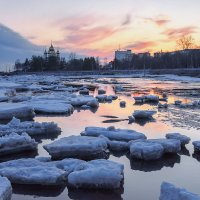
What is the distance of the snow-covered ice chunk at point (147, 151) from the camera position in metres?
8.00

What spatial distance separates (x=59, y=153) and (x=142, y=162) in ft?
5.86

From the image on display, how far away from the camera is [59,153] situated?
26.7 feet

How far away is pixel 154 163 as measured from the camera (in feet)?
26.1

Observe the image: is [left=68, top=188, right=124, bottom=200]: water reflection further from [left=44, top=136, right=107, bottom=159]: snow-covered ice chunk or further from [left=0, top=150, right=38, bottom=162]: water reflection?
[left=0, top=150, right=38, bottom=162]: water reflection

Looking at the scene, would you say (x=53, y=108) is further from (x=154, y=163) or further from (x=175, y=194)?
(x=175, y=194)

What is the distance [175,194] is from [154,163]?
3038 millimetres

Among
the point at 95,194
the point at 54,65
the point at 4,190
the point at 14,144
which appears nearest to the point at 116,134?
the point at 14,144

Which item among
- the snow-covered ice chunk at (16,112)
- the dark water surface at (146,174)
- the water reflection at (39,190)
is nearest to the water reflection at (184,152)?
the dark water surface at (146,174)

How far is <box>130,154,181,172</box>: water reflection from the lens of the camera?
7.66 m

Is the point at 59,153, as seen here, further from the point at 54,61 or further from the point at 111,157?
the point at 54,61

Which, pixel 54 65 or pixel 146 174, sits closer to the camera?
pixel 146 174

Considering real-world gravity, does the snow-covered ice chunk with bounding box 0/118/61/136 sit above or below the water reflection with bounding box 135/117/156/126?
above

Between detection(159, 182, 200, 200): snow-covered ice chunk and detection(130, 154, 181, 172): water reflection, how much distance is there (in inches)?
96.0

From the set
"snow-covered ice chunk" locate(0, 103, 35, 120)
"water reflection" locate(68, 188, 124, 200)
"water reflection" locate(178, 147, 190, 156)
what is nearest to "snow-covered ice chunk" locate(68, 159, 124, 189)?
"water reflection" locate(68, 188, 124, 200)
